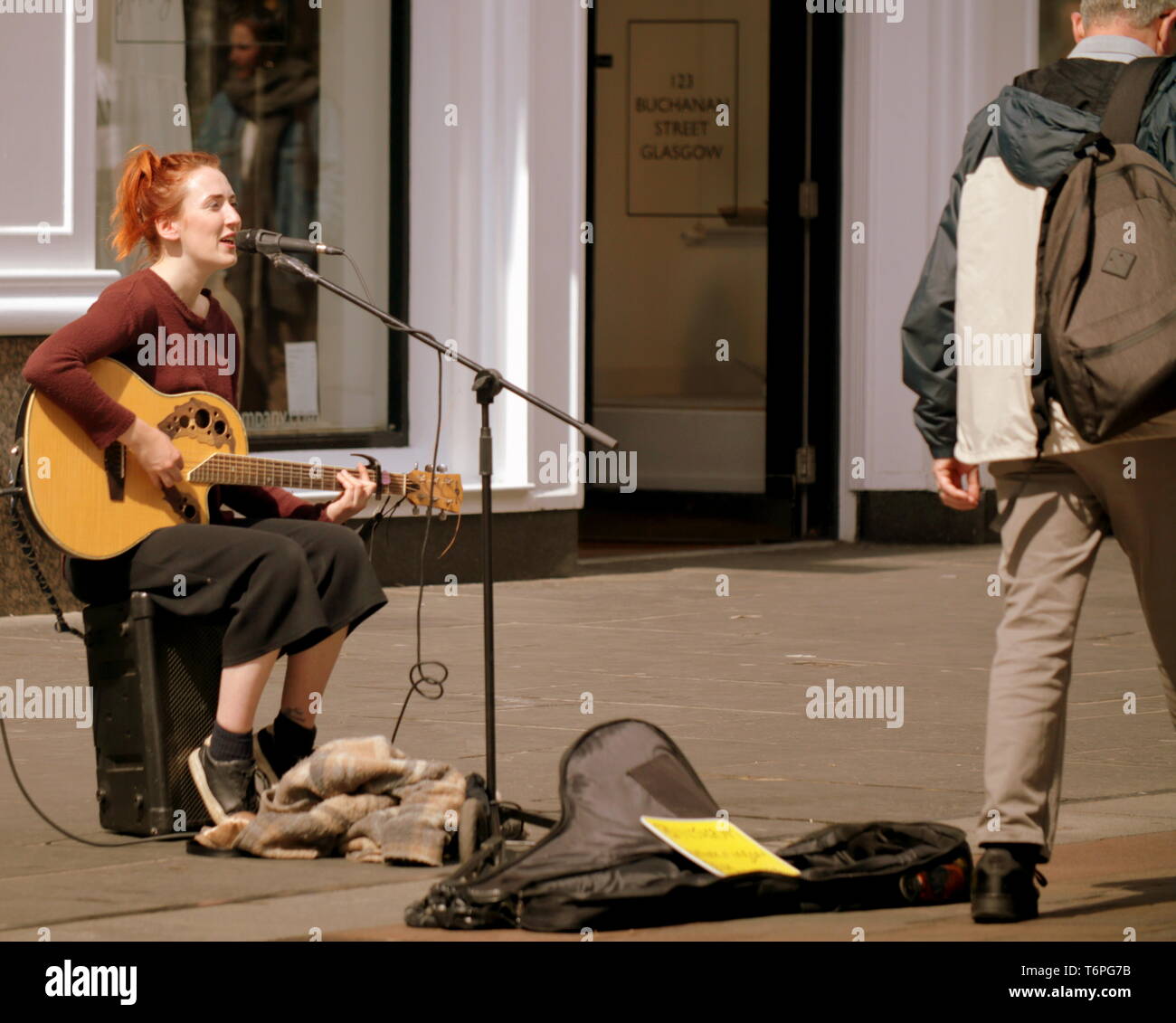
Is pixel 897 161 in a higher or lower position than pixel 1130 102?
higher

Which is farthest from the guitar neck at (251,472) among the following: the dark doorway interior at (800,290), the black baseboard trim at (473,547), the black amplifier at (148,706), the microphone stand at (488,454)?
the dark doorway interior at (800,290)

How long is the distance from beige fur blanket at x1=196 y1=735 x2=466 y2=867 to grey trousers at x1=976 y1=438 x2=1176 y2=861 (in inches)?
52.5

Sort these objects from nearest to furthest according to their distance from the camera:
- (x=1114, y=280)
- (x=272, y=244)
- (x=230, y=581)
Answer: (x=1114, y=280), (x=272, y=244), (x=230, y=581)

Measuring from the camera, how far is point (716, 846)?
16.3 feet

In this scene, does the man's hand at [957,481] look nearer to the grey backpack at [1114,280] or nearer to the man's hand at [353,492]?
the grey backpack at [1114,280]

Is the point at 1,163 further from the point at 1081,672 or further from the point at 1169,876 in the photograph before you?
the point at 1169,876

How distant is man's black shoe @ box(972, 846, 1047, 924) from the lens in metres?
4.78

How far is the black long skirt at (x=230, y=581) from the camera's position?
5.80 metres

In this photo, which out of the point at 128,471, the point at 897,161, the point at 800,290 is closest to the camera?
the point at 128,471

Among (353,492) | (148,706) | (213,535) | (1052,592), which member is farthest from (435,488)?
(1052,592)

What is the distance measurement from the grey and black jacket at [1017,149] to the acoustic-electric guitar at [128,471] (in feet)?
5.25

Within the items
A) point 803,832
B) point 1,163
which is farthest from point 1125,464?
point 1,163

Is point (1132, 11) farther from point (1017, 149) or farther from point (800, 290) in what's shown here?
point (800, 290)

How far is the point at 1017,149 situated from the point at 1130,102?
9.5 inches
